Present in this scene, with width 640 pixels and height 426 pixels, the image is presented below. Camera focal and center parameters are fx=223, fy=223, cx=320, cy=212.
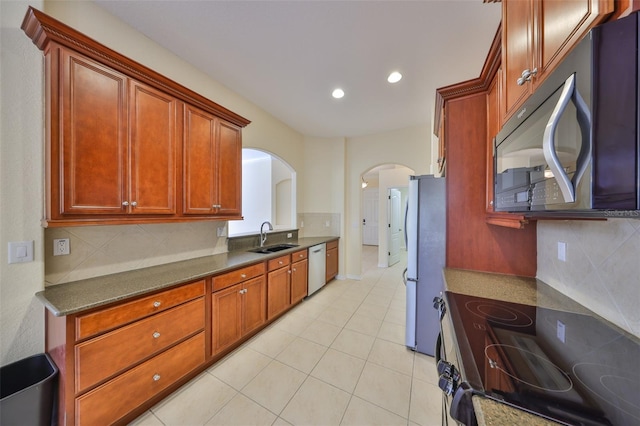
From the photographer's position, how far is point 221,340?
80.6 inches

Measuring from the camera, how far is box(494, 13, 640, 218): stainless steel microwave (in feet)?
1.44

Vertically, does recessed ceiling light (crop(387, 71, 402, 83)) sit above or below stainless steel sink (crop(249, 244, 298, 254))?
above

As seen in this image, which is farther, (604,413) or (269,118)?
(269,118)

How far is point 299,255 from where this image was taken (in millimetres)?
3283

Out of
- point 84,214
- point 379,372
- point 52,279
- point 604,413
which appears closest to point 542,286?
point 604,413

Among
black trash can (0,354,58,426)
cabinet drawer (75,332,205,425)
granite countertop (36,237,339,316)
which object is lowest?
cabinet drawer (75,332,205,425)

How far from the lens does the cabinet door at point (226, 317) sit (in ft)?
6.52

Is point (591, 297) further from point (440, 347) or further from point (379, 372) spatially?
point (379, 372)

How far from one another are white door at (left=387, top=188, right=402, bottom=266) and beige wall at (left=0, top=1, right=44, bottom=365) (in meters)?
5.52

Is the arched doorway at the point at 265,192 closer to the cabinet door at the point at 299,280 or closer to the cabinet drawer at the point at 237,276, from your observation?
the cabinet door at the point at 299,280

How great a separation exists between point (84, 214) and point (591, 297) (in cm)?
290

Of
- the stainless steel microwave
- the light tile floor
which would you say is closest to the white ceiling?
the stainless steel microwave

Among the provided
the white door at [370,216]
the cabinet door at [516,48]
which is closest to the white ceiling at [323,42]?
the cabinet door at [516,48]

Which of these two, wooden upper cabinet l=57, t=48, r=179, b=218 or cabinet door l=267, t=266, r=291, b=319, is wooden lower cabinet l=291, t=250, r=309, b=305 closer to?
cabinet door l=267, t=266, r=291, b=319
